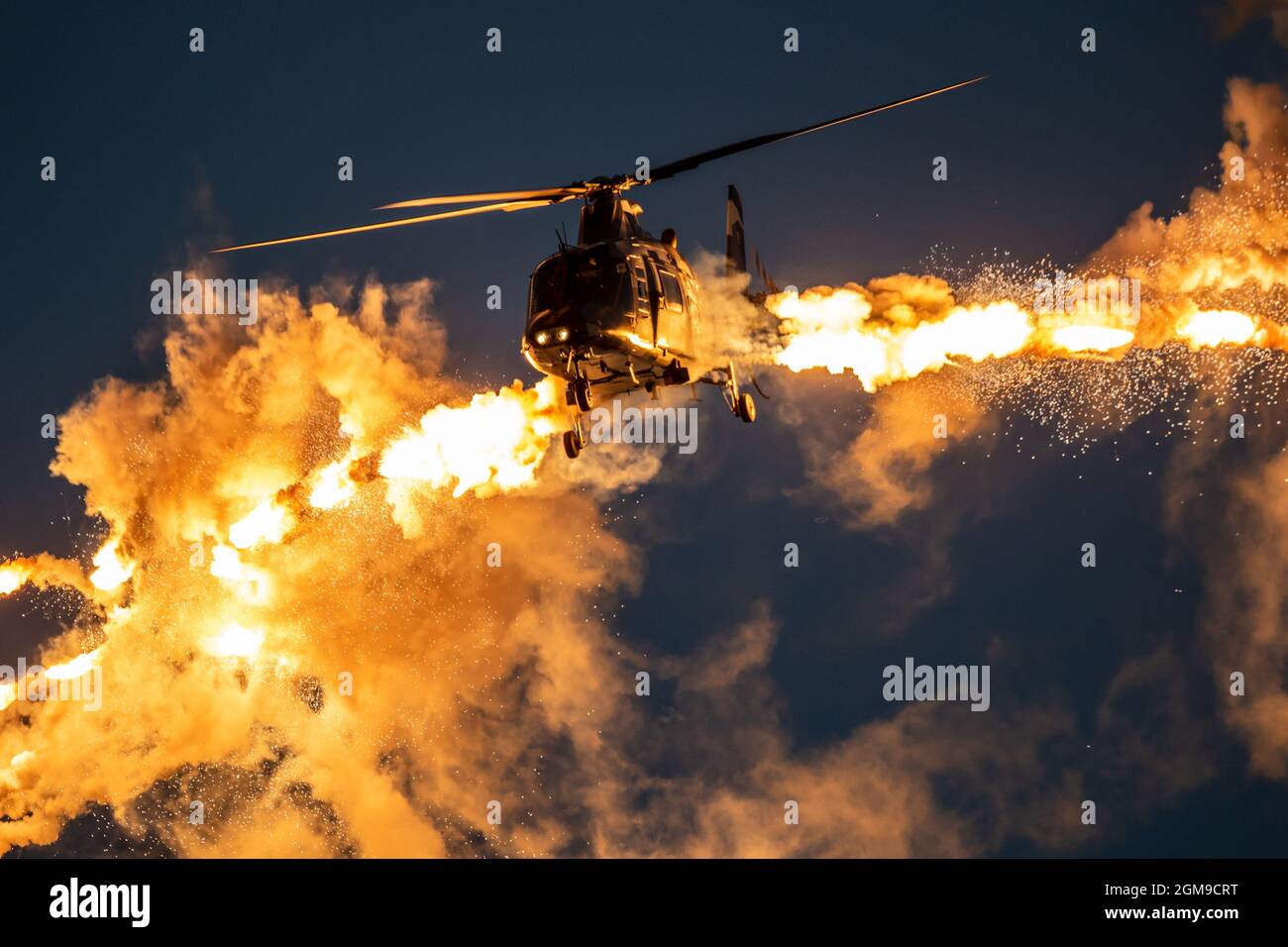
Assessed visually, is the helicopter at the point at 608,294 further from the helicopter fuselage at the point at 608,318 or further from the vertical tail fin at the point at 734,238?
the vertical tail fin at the point at 734,238

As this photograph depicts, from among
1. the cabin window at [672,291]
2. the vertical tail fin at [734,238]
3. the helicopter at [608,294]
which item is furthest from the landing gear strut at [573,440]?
the vertical tail fin at [734,238]

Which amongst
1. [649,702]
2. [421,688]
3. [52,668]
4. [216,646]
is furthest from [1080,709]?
[52,668]

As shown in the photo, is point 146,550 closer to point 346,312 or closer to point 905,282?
point 346,312

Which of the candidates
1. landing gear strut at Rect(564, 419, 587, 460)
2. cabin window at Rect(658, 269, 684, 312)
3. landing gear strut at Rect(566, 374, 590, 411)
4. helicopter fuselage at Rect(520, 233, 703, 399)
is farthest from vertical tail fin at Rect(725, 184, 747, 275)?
landing gear strut at Rect(566, 374, 590, 411)

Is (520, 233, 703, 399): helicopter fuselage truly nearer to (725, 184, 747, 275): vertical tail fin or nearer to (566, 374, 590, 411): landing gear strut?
(566, 374, 590, 411): landing gear strut

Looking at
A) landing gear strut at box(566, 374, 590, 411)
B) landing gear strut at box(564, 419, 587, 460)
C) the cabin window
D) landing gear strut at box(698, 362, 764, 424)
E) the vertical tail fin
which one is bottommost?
landing gear strut at box(564, 419, 587, 460)
